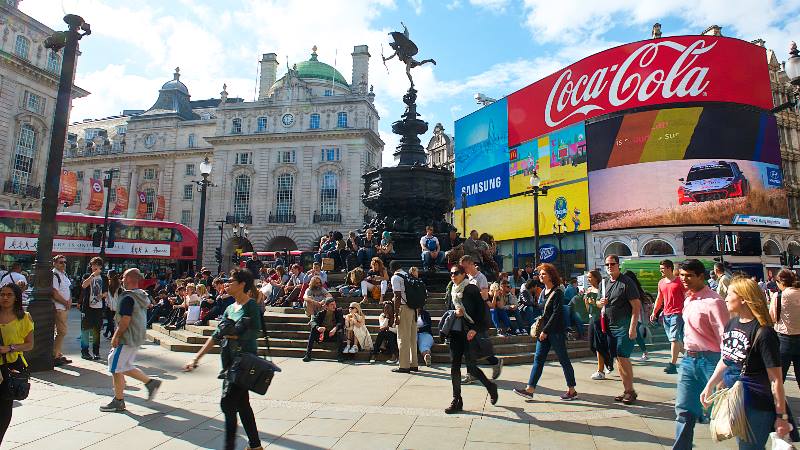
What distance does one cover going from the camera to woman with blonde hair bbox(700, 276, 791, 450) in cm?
298

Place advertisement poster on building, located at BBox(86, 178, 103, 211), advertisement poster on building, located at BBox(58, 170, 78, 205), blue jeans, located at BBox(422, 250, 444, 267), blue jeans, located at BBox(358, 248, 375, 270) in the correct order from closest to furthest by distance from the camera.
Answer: blue jeans, located at BBox(422, 250, 444, 267)
blue jeans, located at BBox(358, 248, 375, 270)
advertisement poster on building, located at BBox(58, 170, 78, 205)
advertisement poster on building, located at BBox(86, 178, 103, 211)

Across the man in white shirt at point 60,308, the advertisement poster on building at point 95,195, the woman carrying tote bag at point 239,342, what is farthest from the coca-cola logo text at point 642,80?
the woman carrying tote bag at point 239,342

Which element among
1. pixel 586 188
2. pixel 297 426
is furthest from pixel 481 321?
pixel 586 188

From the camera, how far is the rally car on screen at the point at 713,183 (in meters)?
32.8

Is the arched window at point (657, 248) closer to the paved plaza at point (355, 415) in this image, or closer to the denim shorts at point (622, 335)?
the paved plaza at point (355, 415)

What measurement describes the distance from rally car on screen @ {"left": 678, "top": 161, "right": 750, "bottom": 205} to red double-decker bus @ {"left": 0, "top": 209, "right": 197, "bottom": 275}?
33647 millimetres

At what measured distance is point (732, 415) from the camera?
3.04 m

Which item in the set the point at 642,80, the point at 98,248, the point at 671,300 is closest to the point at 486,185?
the point at 642,80

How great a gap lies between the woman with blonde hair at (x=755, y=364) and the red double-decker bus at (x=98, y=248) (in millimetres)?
22711

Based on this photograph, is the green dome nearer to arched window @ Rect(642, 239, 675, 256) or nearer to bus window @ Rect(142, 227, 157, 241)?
bus window @ Rect(142, 227, 157, 241)

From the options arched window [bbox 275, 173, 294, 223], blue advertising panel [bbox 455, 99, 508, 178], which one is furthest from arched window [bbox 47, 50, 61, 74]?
blue advertising panel [bbox 455, 99, 508, 178]

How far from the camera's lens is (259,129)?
5084 centimetres

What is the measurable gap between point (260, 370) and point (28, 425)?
2983 millimetres

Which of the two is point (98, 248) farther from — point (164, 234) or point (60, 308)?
point (60, 308)
